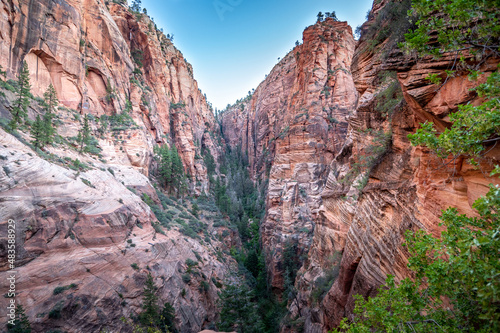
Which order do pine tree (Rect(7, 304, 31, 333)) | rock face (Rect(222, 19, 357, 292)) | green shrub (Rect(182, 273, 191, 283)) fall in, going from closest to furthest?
pine tree (Rect(7, 304, 31, 333)) → green shrub (Rect(182, 273, 191, 283)) → rock face (Rect(222, 19, 357, 292))

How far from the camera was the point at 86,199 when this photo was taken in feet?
51.1

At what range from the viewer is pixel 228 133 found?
292ft

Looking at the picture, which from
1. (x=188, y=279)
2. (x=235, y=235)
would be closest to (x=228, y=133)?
(x=235, y=235)

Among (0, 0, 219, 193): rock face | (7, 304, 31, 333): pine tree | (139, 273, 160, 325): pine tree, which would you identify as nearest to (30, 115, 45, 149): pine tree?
(0, 0, 219, 193): rock face

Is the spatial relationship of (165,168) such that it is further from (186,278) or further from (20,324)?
(20,324)

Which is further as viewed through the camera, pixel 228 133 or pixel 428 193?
pixel 228 133

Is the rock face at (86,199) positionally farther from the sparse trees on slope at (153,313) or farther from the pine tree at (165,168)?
the pine tree at (165,168)

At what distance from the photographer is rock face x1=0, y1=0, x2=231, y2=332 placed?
11.8 metres

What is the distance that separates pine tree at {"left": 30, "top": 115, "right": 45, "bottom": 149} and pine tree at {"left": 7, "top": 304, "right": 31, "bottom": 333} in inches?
474

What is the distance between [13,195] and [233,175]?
5636 cm

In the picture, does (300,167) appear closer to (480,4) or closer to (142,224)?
(142,224)

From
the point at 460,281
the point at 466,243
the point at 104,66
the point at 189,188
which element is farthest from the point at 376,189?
the point at 189,188

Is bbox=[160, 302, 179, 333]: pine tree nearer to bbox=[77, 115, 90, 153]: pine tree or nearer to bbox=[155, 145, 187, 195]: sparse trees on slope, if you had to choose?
bbox=[77, 115, 90, 153]: pine tree

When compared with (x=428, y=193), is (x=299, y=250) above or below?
below
